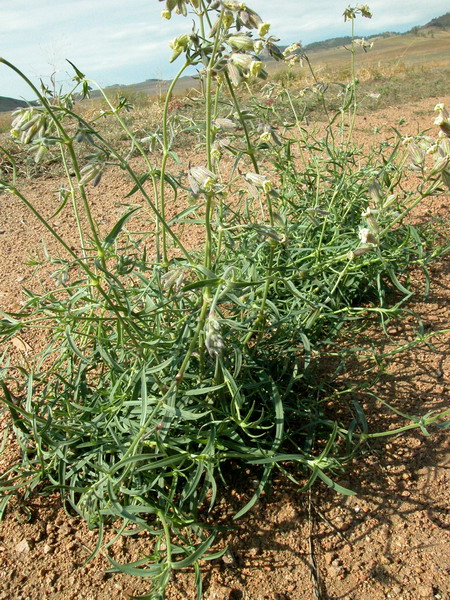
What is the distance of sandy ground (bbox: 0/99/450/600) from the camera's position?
1.64 metres

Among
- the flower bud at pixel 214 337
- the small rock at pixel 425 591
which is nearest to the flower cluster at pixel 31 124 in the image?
the flower bud at pixel 214 337

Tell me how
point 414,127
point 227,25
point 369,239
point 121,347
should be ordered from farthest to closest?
point 414,127 → point 121,347 → point 369,239 → point 227,25

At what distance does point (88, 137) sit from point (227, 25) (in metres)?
0.50

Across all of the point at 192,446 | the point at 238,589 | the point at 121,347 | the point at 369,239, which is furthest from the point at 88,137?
the point at 238,589

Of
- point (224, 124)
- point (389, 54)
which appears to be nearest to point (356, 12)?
point (224, 124)

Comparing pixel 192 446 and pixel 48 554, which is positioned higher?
pixel 192 446

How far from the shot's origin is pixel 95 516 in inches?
66.6

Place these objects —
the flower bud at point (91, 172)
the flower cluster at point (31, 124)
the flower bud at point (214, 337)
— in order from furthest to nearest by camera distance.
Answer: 1. the flower bud at point (91, 172)
2. the flower cluster at point (31, 124)
3. the flower bud at point (214, 337)

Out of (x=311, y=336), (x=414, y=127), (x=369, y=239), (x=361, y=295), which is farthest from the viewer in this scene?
(x=414, y=127)

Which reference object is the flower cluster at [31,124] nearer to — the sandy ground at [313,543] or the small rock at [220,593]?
the sandy ground at [313,543]

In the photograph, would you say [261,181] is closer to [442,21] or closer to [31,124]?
[31,124]

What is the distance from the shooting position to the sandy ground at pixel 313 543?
1.64 meters

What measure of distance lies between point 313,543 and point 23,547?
1019mm

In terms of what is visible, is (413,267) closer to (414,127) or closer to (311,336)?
(311,336)
